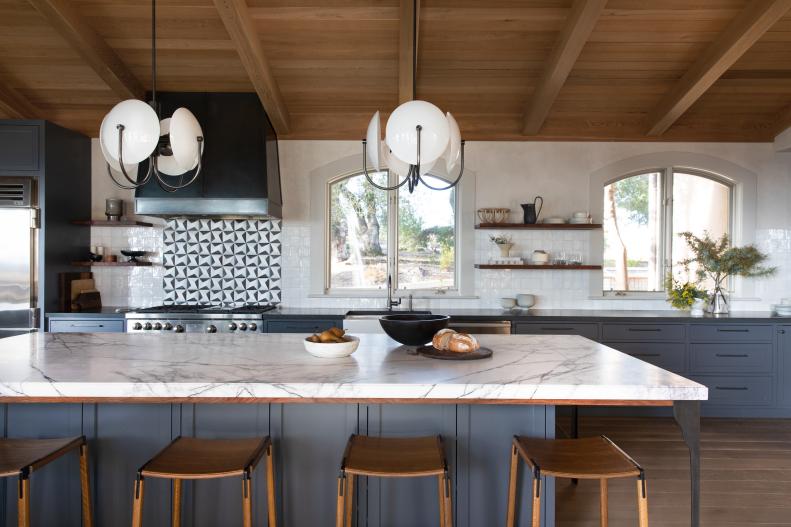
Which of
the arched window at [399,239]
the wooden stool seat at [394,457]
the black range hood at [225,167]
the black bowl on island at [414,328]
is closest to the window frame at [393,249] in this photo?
the arched window at [399,239]

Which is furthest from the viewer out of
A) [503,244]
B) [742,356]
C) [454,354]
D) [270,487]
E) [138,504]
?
[503,244]

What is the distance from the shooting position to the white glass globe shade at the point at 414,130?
2.17 metres

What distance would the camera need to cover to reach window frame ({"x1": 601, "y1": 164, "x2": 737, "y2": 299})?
5418 mm

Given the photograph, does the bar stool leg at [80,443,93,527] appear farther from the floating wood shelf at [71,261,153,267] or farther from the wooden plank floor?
the floating wood shelf at [71,261,153,267]

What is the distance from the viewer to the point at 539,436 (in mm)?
2217

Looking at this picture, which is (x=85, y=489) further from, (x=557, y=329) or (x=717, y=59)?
(x=717, y=59)

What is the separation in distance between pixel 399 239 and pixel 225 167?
183cm

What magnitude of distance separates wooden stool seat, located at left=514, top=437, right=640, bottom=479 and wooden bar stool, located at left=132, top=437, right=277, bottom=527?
975 millimetres

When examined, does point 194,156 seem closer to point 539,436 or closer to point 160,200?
point 539,436

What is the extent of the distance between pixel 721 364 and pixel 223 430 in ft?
14.3

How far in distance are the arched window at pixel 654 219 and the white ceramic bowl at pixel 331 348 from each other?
13.1 feet

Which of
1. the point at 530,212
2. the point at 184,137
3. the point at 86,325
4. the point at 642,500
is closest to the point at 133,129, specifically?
Answer: the point at 184,137

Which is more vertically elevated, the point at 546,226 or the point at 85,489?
the point at 546,226

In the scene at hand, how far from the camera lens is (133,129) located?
2.17m
